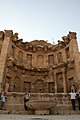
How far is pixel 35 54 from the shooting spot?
27688 mm

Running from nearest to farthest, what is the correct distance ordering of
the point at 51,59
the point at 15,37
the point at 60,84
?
the point at 60,84 < the point at 15,37 < the point at 51,59

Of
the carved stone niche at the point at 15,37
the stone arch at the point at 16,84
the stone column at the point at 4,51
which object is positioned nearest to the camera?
the stone column at the point at 4,51

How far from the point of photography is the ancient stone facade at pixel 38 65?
21969mm

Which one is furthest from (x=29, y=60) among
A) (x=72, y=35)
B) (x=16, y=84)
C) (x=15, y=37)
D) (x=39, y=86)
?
(x=72, y=35)

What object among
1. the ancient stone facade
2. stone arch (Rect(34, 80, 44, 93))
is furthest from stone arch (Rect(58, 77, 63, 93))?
stone arch (Rect(34, 80, 44, 93))

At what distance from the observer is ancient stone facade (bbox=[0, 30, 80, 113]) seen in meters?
22.0

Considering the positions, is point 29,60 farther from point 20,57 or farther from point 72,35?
point 72,35

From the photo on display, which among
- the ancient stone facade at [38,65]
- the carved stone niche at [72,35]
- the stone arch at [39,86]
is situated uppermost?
the carved stone niche at [72,35]

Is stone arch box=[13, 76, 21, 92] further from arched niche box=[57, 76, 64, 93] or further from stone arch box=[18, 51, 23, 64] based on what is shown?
arched niche box=[57, 76, 64, 93]

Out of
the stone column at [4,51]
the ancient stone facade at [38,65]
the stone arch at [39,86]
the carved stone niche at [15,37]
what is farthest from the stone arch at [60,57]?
the stone column at [4,51]

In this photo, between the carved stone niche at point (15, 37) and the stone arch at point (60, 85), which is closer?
the stone arch at point (60, 85)

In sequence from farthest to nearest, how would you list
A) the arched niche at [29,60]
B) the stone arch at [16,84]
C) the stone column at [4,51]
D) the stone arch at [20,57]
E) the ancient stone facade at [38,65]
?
the arched niche at [29,60] < the stone arch at [20,57] < the stone arch at [16,84] < the ancient stone facade at [38,65] < the stone column at [4,51]

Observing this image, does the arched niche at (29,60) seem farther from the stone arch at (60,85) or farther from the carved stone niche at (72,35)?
the carved stone niche at (72,35)

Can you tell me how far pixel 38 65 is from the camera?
2669cm
